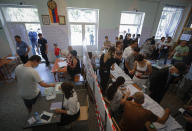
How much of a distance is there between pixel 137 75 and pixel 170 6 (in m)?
7.15

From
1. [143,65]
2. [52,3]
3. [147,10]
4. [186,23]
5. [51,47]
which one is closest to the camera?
[143,65]

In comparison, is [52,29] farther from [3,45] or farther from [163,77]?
[163,77]

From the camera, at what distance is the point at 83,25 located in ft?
19.0

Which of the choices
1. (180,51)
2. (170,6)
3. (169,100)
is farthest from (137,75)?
(170,6)

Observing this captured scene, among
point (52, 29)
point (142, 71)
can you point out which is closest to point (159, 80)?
point (142, 71)

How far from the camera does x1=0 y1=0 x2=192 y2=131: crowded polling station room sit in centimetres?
158

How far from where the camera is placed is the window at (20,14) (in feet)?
15.3

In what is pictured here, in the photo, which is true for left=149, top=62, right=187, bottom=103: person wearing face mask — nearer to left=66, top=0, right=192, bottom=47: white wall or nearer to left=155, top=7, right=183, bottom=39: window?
left=66, top=0, right=192, bottom=47: white wall

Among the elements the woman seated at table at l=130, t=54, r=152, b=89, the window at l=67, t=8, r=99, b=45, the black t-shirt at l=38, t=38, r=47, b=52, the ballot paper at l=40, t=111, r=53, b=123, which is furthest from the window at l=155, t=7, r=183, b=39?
the ballot paper at l=40, t=111, r=53, b=123

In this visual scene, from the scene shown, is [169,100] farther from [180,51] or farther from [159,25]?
[159,25]

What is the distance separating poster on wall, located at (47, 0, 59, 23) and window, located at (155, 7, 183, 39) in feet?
23.1

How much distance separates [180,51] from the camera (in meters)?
3.64

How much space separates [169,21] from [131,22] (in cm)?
309

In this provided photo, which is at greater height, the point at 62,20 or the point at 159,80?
the point at 62,20
